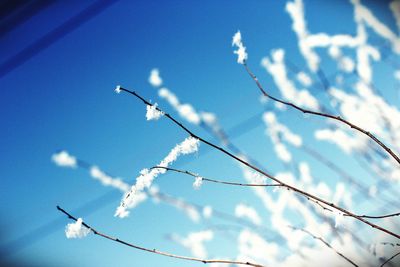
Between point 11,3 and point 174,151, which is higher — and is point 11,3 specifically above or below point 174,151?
above

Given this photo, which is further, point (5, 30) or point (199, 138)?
point (5, 30)

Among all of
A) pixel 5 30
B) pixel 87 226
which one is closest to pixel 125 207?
pixel 87 226

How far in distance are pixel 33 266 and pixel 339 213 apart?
16.5ft

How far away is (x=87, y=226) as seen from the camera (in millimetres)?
729

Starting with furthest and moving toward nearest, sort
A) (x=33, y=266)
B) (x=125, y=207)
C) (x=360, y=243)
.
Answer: (x=33, y=266), (x=360, y=243), (x=125, y=207)

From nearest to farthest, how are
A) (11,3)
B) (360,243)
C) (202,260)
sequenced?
1. (202,260)
2. (360,243)
3. (11,3)

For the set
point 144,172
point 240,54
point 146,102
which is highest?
point 240,54

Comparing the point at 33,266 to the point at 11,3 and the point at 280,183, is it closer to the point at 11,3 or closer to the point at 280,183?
the point at 11,3

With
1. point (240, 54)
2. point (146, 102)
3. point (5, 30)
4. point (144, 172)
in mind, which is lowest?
point (144, 172)

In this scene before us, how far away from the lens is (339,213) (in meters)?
0.77

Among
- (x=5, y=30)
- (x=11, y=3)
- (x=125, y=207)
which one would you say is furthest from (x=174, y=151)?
(x=5, y=30)

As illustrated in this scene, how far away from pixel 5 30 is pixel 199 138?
4.95 ft

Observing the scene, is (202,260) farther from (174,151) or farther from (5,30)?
(5,30)

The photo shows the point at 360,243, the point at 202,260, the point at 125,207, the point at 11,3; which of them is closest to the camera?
the point at 202,260
